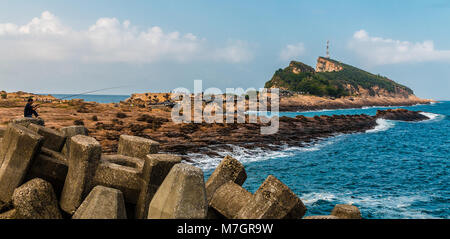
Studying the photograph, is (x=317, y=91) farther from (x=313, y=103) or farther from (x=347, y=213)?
(x=347, y=213)

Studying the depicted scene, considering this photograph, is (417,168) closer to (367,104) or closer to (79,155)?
(79,155)

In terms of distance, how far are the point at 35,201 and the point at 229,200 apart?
3.26 metres

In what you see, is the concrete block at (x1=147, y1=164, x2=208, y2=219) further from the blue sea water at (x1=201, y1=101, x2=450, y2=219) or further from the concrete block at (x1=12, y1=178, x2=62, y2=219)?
the blue sea water at (x1=201, y1=101, x2=450, y2=219)

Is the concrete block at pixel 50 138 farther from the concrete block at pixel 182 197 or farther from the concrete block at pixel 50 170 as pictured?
the concrete block at pixel 182 197

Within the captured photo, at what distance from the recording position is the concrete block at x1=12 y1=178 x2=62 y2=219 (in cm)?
498

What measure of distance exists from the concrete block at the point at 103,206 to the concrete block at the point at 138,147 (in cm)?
199

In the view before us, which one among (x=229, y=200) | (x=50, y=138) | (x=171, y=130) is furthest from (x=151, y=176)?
(x=171, y=130)

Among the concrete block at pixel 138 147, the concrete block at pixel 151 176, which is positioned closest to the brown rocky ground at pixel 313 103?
the concrete block at pixel 138 147

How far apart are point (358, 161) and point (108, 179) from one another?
838 inches

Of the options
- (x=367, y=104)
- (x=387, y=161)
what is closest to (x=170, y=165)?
(x=387, y=161)

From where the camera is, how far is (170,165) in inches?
213

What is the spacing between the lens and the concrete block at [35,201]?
498 centimetres
